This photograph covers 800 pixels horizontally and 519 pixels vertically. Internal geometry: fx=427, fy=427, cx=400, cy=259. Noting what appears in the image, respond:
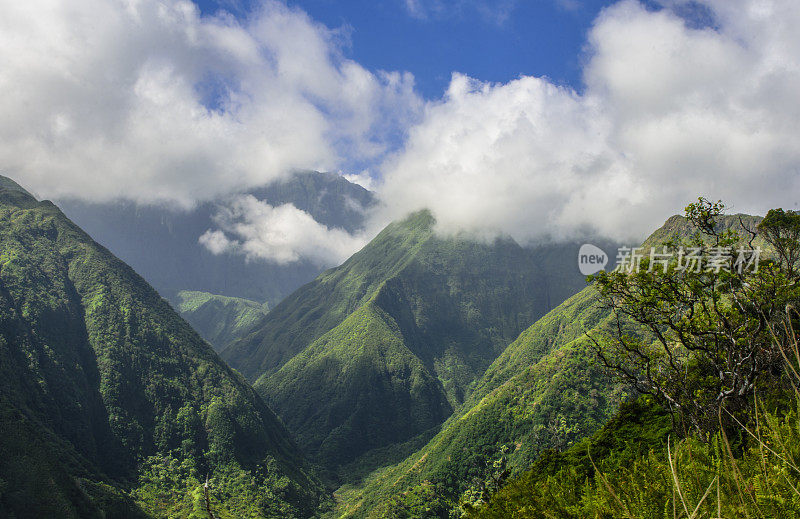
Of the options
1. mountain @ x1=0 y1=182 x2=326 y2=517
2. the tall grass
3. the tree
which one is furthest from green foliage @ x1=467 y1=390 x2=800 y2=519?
mountain @ x1=0 y1=182 x2=326 y2=517

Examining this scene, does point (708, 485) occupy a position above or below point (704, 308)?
below

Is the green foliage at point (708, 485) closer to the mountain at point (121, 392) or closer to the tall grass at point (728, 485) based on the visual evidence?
the tall grass at point (728, 485)

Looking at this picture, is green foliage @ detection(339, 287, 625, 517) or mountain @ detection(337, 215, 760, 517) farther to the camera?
mountain @ detection(337, 215, 760, 517)

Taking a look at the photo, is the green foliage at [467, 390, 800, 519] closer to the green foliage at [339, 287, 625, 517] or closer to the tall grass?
the tall grass

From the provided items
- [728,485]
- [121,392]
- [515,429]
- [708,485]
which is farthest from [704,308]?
[121,392]

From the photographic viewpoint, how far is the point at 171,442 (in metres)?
147

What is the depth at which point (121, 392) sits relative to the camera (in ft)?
484

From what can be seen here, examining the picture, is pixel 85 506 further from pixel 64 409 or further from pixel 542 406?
pixel 542 406

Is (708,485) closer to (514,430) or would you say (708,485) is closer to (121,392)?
(514,430)

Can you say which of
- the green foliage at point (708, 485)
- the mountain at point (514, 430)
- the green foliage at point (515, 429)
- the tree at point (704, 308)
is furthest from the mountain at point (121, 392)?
the green foliage at point (708, 485)

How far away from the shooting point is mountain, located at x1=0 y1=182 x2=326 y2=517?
388ft

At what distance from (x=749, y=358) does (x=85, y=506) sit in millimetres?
100094

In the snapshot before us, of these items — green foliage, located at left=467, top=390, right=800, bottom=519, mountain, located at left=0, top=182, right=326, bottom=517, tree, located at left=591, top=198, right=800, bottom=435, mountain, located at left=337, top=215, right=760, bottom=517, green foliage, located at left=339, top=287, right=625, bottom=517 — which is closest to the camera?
green foliage, located at left=467, top=390, right=800, bottom=519

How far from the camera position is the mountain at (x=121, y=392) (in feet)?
388
